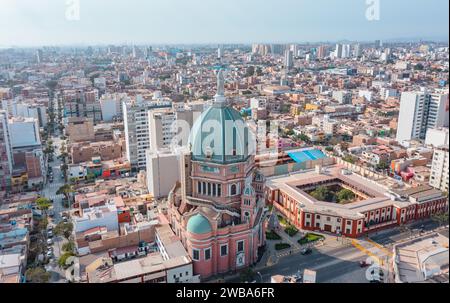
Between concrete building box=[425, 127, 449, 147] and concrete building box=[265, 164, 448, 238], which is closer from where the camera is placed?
concrete building box=[425, 127, 449, 147]

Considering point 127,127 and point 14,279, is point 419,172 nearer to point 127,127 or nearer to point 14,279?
point 127,127

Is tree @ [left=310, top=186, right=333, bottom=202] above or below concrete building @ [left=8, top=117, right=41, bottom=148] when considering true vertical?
below

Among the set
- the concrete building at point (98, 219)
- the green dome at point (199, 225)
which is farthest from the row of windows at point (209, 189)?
the concrete building at point (98, 219)

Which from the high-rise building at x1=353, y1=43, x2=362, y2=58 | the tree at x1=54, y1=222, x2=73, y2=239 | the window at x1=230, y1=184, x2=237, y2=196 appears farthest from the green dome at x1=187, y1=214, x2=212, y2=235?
the high-rise building at x1=353, y1=43, x2=362, y2=58

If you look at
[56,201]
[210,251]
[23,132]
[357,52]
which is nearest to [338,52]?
[357,52]

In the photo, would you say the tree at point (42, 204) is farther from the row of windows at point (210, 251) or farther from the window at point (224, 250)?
the window at point (224, 250)

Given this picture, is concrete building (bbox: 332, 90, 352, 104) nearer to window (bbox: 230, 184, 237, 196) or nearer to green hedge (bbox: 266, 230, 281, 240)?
green hedge (bbox: 266, 230, 281, 240)
